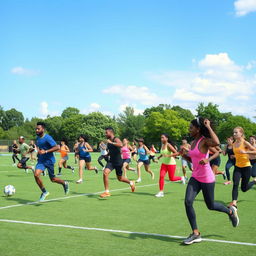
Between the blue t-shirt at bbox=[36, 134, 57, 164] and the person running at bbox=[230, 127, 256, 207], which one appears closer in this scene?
the person running at bbox=[230, 127, 256, 207]

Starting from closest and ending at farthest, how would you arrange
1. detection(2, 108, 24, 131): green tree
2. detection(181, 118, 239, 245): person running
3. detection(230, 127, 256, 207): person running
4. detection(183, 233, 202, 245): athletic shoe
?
1. detection(183, 233, 202, 245): athletic shoe
2. detection(181, 118, 239, 245): person running
3. detection(230, 127, 256, 207): person running
4. detection(2, 108, 24, 131): green tree

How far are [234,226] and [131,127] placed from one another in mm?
106595

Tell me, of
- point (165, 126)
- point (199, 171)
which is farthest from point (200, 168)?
point (165, 126)

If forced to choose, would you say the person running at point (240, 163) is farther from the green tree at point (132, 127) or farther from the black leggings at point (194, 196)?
the green tree at point (132, 127)

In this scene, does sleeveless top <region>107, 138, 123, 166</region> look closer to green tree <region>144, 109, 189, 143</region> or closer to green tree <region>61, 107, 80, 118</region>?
green tree <region>144, 109, 189, 143</region>

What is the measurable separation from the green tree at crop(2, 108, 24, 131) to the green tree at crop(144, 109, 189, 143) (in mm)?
50859

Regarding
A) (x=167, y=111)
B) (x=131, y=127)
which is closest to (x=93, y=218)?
(x=167, y=111)

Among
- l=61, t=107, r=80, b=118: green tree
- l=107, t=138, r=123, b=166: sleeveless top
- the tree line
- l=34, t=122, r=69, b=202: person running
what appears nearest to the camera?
l=34, t=122, r=69, b=202: person running

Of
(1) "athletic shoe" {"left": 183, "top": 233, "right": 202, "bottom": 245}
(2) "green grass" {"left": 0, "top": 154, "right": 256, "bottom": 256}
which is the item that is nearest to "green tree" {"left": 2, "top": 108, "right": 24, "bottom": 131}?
(2) "green grass" {"left": 0, "top": 154, "right": 256, "bottom": 256}

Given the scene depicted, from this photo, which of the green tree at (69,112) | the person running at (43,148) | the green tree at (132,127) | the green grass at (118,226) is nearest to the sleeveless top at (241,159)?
the green grass at (118,226)

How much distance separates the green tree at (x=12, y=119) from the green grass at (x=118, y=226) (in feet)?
393

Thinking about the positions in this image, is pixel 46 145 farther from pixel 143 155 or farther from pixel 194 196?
pixel 143 155

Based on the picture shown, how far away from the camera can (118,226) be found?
7172 millimetres

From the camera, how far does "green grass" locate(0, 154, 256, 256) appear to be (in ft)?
18.2
